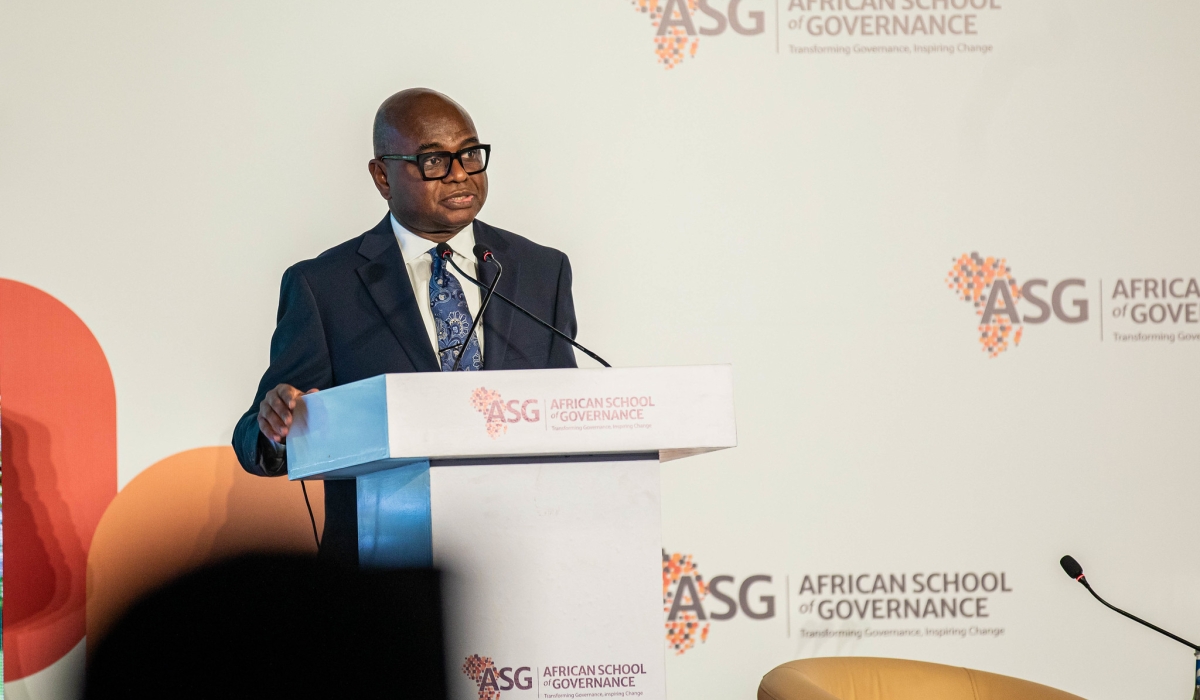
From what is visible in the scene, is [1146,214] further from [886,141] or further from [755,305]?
[755,305]

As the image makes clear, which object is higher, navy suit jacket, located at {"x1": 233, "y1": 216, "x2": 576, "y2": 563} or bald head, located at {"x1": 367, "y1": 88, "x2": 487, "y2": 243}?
bald head, located at {"x1": 367, "y1": 88, "x2": 487, "y2": 243}

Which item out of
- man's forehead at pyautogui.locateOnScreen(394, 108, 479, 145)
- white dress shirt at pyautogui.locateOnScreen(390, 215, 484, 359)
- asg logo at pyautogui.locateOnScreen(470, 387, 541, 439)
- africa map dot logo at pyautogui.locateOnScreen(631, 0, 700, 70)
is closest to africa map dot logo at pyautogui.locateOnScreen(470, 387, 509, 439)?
asg logo at pyautogui.locateOnScreen(470, 387, 541, 439)

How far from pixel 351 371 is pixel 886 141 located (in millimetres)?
2031

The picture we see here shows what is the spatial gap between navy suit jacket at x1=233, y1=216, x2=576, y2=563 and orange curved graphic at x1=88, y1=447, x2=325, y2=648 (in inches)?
41.2

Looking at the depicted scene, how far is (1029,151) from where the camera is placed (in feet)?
12.7

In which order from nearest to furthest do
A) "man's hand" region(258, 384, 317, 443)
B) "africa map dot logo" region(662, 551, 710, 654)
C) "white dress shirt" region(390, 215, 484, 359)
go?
"man's hand" region(258, 384, 317, 443)
"white dress shirt" region(390, 215, 484, 359)
"africa map dot logo" region(662, 551, 710, 654)

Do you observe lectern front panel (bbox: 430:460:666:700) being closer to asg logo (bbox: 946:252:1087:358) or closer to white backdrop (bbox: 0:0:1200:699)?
white backdrop (bbox: 0:0:1200:699)

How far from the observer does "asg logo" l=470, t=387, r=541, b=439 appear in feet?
6.09

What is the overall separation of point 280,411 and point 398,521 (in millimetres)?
303

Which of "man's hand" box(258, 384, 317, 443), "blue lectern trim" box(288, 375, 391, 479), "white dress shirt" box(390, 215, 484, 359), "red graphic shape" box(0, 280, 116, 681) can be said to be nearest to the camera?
"blue lectern trim" box(288, 375, 391, 479)

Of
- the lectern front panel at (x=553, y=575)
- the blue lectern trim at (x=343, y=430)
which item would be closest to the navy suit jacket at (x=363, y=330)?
the blue lectern trim at (x=343, y=430)

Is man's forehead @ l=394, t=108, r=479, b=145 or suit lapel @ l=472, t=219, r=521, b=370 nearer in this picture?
suit lapel @ l=472, t=219, r=521, b=370

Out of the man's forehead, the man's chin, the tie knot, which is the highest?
the man's forehead

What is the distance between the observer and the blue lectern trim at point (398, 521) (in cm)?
190
